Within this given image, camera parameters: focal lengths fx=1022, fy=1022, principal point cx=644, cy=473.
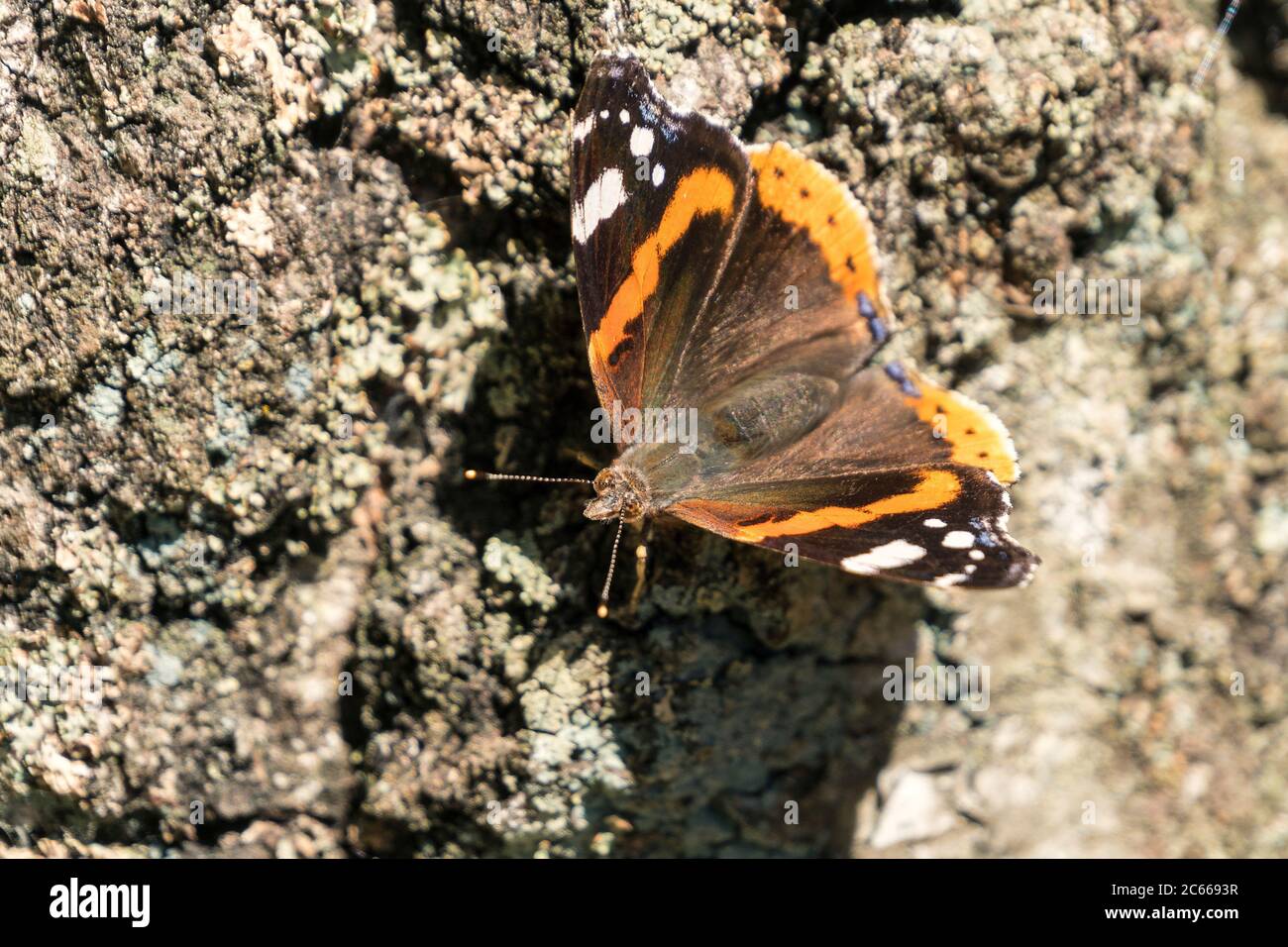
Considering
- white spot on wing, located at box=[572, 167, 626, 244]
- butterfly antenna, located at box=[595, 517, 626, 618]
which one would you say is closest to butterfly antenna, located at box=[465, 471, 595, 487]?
butterfly antenna, located at box=[595, 517, 626, 618]


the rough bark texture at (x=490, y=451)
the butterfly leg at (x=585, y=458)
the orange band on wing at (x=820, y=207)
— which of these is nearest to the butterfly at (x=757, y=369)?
the orange band on wing at (x=820, y=207)

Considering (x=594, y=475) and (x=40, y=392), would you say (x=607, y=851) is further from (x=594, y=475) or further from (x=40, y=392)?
(x=40, y=392)

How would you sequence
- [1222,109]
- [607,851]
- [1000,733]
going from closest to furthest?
[607,851] → [1000,733] → [1222,109]

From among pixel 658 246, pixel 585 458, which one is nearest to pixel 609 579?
pixel 585 458

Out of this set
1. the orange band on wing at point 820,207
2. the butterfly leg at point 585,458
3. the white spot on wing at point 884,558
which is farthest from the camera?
the butterfly leg at point 585,458

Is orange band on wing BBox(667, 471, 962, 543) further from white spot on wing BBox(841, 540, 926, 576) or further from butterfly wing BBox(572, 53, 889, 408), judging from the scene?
butterfly wing BBox(572, 53, 889, 408)

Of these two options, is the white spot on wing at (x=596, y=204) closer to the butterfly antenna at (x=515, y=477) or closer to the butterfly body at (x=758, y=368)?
the butterfly body at (x=758, y=368)
